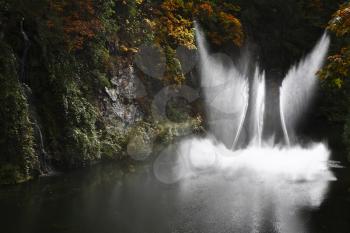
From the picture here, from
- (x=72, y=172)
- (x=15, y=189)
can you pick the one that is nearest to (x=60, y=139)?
(x=72, y=172)

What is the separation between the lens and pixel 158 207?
13453mm

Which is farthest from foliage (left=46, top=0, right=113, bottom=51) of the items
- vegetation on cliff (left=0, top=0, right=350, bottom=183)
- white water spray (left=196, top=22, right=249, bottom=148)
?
white water spray (left=196, top=22, right=249, bottom=148)

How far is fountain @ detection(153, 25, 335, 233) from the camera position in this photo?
13.4 metres

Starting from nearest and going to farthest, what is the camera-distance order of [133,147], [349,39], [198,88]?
[133,147] < [198,88] < [349,39]

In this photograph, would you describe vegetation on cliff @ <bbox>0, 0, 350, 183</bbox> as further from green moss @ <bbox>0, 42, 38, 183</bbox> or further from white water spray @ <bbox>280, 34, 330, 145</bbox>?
white water spray @ <bbox>280, 34, 330, 145</bbox>

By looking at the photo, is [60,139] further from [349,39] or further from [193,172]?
[349,39]

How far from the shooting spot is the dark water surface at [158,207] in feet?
38.1

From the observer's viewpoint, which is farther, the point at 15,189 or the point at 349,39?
the point at 349,39

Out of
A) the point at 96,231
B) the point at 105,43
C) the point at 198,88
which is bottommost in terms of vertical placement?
the point at 96,231

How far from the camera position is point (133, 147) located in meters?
21.2

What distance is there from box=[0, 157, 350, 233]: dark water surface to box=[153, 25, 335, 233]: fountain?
0.07 meters

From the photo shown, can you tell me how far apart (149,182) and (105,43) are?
31.5 feet

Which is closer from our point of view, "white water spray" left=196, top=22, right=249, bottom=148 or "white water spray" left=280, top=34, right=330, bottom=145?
"white water spray" left=196, top=22, right=249, bottom=148

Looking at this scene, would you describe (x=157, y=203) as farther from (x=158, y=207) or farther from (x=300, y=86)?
(x=300, y=86)
